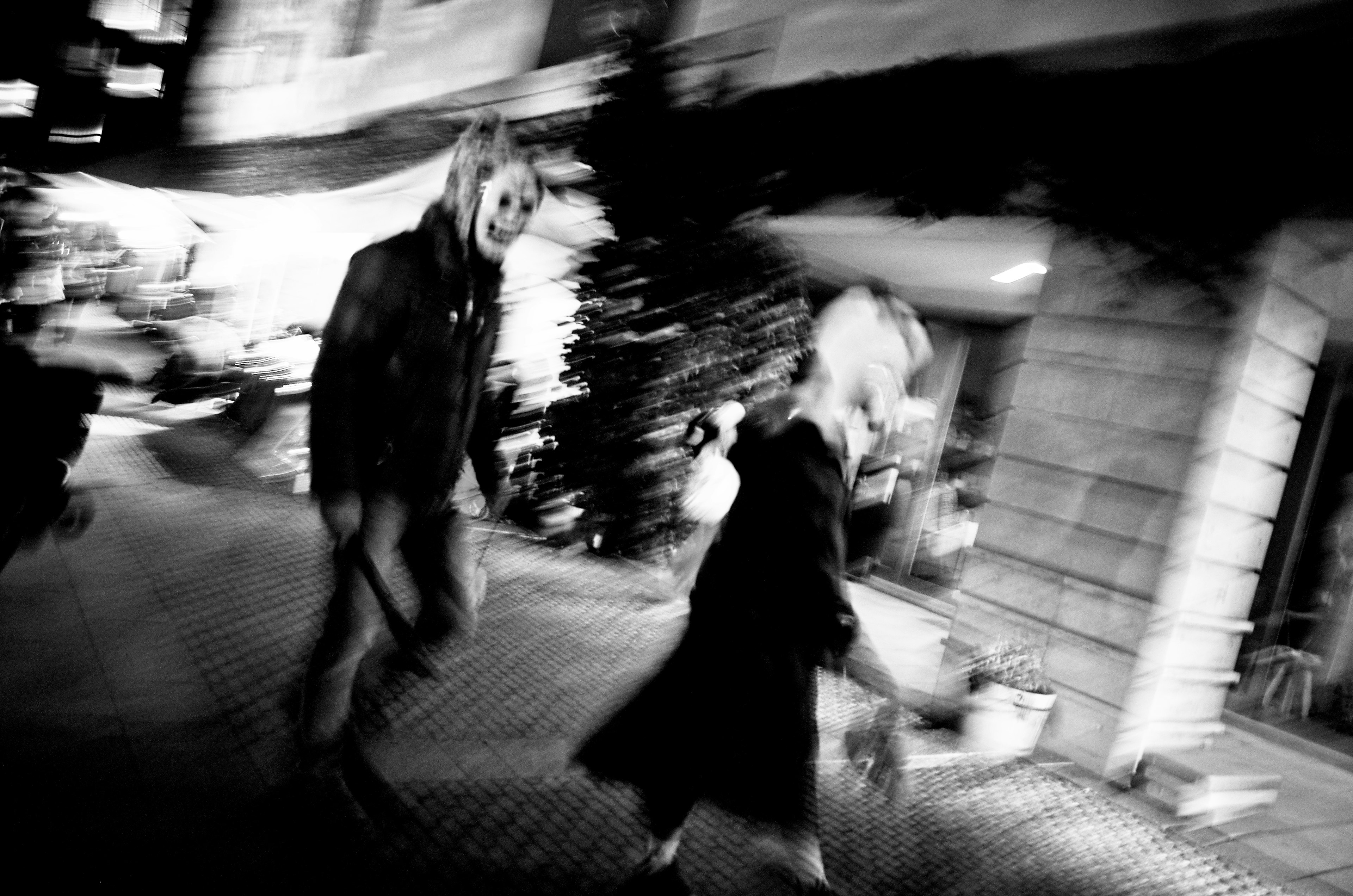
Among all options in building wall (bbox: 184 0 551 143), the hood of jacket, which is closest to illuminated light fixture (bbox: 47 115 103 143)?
building wall (bbox: 184 0 551 143)

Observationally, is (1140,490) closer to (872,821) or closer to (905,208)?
(905,208)

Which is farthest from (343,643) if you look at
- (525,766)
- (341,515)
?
(525,766)

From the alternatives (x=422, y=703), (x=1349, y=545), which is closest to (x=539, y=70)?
(x=422, y=703)

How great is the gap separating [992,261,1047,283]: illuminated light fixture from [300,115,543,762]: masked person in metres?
3.34

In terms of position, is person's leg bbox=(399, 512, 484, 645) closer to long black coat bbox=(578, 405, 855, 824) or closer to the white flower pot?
long black coat bbox=(578, 405, 855, 824)

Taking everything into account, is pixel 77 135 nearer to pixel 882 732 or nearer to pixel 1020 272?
pixel 1020 272

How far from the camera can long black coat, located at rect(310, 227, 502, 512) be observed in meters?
2.45

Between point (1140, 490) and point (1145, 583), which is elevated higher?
point (1140, 490)

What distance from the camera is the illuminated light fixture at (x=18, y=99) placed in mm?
18438

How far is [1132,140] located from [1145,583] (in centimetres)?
228

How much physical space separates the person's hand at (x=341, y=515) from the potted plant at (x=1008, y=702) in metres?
3.45

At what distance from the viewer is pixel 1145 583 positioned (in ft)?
13.5

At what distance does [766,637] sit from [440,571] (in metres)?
1.21

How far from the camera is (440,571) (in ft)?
8.98
